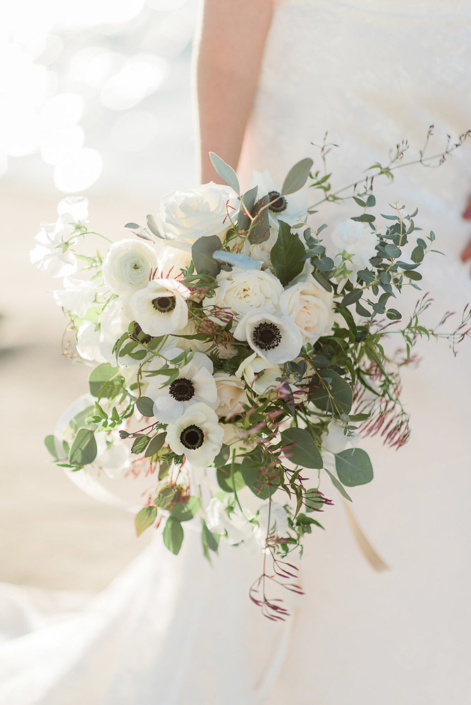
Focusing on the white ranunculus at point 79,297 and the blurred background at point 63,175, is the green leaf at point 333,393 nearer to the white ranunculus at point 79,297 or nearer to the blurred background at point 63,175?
the white ranunculus at point 79,297

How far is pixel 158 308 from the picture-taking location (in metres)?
0.71

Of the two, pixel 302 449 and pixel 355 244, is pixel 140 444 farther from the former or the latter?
pixel 355 244

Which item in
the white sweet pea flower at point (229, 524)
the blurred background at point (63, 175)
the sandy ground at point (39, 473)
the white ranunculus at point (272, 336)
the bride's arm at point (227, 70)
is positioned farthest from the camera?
the blurred background at point (63, 175)

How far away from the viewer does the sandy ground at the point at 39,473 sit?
2.00 meters

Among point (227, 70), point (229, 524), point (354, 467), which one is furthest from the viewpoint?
point (227, 70)

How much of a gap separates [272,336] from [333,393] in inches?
5.3

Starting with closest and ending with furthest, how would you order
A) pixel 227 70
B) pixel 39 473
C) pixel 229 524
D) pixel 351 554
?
1. pixel 229 524
2. pixel 227 70
3. pixel 351 554
4. pixel 39 473

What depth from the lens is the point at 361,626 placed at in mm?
1353

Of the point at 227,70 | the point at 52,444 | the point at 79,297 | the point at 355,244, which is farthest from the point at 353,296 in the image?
the point at 227,70

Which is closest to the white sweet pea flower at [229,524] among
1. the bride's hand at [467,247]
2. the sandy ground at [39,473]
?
the sandy ground at [39,473]

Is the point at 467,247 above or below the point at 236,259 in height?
above

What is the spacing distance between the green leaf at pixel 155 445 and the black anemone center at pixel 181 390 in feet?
0.24

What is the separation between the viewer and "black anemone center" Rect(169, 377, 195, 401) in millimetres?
720

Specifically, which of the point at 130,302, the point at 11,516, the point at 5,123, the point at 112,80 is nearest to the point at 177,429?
the point at 130,302
